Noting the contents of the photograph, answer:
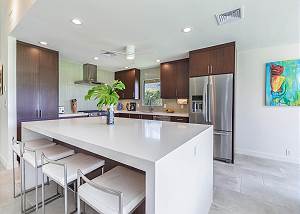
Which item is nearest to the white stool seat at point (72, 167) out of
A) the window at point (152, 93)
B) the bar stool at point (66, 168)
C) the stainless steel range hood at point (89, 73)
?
the bar stool at point (66, 168)

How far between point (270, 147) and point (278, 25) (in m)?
2.38

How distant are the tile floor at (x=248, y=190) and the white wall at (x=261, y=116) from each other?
→ 405mm

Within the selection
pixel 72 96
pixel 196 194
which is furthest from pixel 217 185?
pixel 72 96

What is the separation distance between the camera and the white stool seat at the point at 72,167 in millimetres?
1264

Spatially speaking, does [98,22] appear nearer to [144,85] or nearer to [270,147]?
[144,85]

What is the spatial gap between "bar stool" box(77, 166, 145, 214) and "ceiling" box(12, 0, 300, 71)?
1.87 meters

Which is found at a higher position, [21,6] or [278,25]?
[21,6]

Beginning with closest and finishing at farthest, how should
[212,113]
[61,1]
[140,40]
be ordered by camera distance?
[61,1] → [140,40] → [212,113]

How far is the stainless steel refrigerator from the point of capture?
10.2 ft

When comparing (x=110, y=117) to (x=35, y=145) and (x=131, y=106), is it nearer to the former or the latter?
(x=35, y=145)

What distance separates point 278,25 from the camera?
2.41 m

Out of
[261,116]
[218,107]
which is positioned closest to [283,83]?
[261,116]

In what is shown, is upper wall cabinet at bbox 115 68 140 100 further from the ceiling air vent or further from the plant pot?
the ceiling air vent

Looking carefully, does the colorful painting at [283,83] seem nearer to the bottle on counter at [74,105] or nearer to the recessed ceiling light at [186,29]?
the recessed ceiling light at [186,29]
